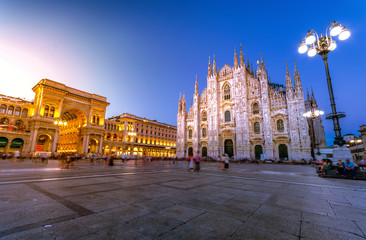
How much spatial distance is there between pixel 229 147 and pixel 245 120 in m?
6.92

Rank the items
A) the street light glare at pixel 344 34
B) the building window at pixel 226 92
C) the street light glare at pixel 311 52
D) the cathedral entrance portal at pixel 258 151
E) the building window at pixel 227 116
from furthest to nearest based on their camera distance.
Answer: the building window at pixel 226 92
the building window at pixel 227 116
the cathedral entrance portal at pixel 258 151
the street light glare at pixel 311 52
the street light glare at pixel 344 34

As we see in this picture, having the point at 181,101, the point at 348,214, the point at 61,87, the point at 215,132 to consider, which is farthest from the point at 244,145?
the point at 61,87

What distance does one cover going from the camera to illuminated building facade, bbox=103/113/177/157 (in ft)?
165

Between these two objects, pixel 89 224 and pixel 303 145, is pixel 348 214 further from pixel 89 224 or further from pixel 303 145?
pixel 303 145

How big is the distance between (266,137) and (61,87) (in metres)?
45.1

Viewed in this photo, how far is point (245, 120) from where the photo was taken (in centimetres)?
3312

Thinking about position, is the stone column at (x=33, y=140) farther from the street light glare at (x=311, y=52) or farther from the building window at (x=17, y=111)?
the street light glare at (x=311, y=52)

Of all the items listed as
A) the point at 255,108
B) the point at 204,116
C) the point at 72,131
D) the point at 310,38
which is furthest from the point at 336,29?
the point at 72,131

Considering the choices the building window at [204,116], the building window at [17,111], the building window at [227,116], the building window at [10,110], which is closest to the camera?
the building window at [227,116]

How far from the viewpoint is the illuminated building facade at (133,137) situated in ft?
165

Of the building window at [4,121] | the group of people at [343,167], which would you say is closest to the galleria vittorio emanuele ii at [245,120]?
the group of people at [343,167]

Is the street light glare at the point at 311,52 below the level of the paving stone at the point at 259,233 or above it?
above

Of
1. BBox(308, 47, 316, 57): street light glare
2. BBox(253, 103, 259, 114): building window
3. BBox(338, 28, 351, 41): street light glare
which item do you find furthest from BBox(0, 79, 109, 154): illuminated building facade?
BBox(253, 103, 259, 114): building window

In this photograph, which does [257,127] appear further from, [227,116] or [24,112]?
[24,112]
